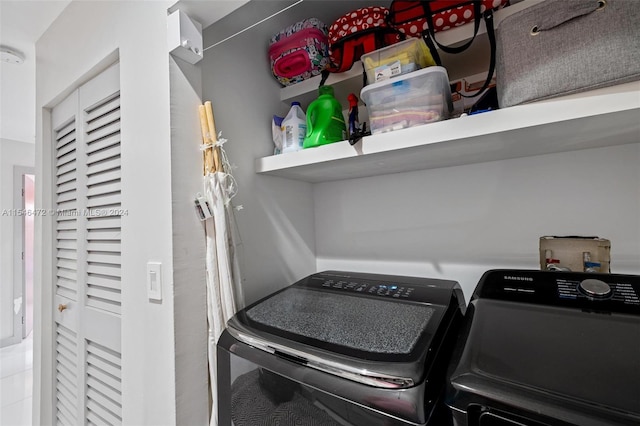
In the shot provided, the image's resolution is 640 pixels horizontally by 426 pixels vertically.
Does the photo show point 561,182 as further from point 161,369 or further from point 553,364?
point 161,369

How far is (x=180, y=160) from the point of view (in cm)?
91

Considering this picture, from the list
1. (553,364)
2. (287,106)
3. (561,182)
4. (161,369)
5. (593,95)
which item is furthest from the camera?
(287,106)

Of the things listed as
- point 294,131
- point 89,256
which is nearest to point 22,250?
point 89,256

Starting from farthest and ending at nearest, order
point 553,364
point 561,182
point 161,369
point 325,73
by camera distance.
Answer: point 325,73, point 561,182, point 161,369, point 553,364

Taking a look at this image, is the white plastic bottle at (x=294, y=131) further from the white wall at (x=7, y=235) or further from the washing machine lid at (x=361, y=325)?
the white wall at (x=7, y=235)

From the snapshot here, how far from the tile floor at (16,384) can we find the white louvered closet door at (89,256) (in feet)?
3.52

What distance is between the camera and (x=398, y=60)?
34.9 inches

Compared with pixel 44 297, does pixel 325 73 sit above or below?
above

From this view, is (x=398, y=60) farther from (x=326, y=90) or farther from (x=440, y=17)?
(x=326, y=90)

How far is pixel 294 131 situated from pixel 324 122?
141mm

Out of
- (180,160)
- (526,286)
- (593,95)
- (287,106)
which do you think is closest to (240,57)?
(287,106)

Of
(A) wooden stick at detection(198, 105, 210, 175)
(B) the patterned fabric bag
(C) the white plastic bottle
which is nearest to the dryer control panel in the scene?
(C) the white plastic bottle

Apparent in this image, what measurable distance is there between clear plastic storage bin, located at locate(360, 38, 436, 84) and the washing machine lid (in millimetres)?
713

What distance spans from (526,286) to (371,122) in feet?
2.14
